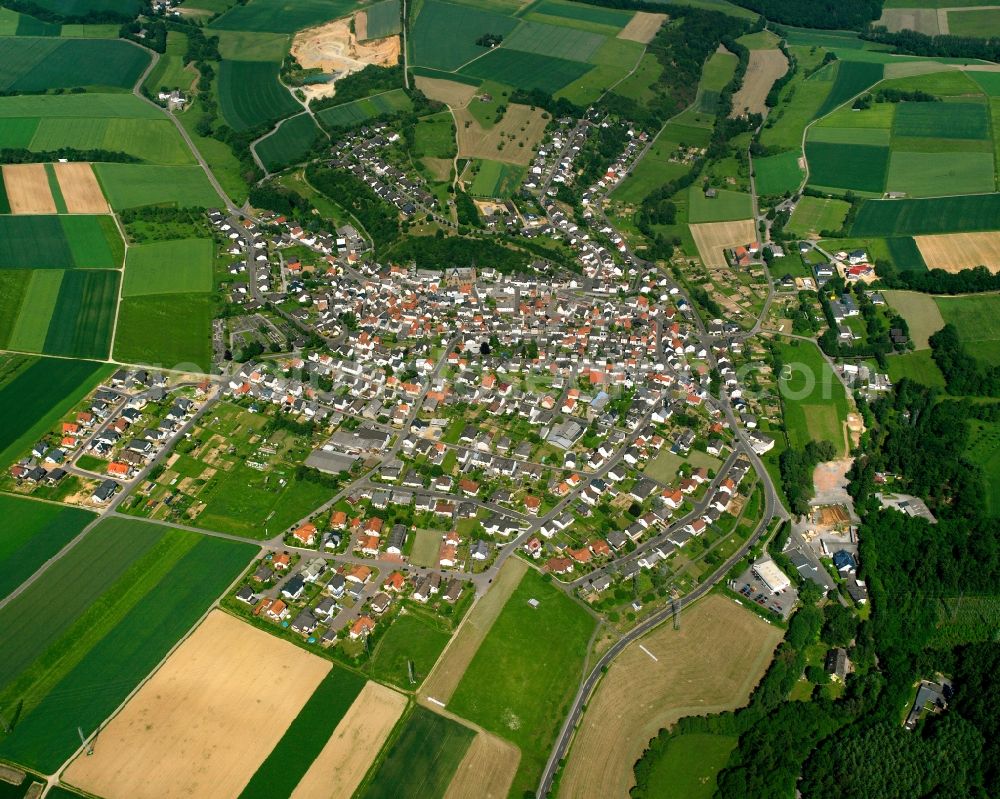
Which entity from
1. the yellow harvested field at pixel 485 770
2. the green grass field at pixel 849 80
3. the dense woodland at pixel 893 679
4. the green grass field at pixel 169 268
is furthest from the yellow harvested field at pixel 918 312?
the green grass field at pixel 169 268

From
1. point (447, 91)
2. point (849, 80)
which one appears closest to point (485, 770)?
point (447, 91)

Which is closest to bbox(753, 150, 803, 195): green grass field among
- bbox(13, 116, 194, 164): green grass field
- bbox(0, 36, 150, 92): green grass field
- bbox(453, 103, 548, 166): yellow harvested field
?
bbox(453, 103, 548, 166): yellow harvested field

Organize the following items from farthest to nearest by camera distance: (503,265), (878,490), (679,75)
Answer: (679,75) → (503,265) → (878,490)

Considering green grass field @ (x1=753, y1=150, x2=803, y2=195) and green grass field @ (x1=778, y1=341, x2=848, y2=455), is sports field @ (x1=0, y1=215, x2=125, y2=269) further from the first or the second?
green grass field @ (x1=753, y1=150, x2=803, y2=195)

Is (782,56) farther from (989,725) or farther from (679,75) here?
(989,725)

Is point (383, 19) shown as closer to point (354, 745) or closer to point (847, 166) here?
point (847, 166)

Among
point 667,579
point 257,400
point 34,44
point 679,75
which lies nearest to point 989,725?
point 667,579
